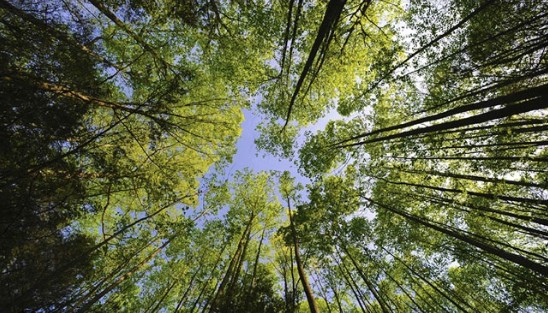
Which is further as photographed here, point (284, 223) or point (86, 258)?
point (284, 223)

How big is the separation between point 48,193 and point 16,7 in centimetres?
318

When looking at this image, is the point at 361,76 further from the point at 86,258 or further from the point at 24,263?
the point at 24,263

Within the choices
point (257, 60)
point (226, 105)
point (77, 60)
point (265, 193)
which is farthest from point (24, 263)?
point (265, 193)

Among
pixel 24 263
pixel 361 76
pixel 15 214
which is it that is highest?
pixel 361 76

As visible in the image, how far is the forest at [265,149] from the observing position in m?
4.14

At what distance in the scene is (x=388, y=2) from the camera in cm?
856

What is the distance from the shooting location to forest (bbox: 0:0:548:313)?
4.14m

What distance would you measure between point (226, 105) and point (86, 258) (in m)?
6.32

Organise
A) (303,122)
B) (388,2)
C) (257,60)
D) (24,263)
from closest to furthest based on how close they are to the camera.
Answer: (24,263) → (388,2) → (257,60) → (303,122)

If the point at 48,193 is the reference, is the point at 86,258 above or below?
below

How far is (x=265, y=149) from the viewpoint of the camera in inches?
477

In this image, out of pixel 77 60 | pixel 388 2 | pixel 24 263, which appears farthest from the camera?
pixel 388 2

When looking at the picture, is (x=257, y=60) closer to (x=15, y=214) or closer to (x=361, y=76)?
(x=361, y=76)

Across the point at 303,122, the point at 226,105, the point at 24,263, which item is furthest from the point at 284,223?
the point at 24,263
